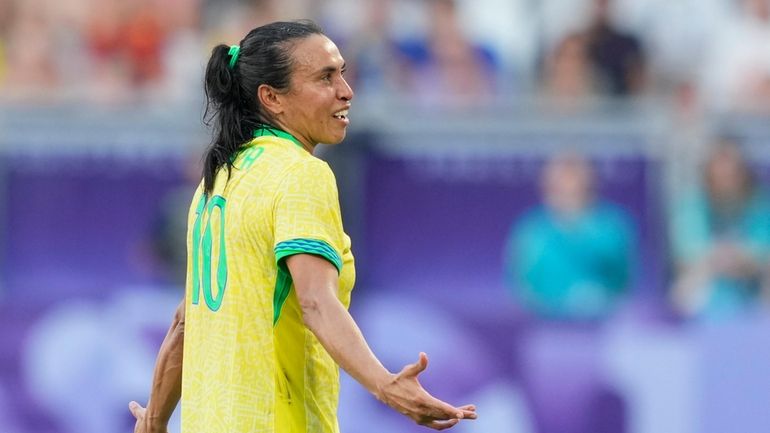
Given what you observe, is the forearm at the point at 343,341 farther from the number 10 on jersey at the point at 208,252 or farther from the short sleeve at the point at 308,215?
the number 10 on jersey at the point at 208,252

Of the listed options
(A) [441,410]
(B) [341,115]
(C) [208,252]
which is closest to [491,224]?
(B) [341,115]

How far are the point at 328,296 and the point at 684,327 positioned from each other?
494 centimetres

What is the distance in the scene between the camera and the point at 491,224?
8688mm

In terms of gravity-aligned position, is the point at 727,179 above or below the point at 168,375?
above

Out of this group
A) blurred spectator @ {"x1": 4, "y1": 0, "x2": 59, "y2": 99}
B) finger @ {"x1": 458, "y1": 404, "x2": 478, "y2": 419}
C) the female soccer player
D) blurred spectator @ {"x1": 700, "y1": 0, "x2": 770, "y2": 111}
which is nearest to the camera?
finger @ {"x1": 458, "y1": 404, "x2": 478, "y2": 419}

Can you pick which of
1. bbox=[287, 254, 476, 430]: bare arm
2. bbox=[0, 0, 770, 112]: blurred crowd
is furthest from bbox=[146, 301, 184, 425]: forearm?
bbox=[0, 0, 770, 112]: blurred crowd

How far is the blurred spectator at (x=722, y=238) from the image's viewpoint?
8.22 meters

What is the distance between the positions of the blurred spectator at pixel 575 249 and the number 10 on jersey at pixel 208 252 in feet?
15.3

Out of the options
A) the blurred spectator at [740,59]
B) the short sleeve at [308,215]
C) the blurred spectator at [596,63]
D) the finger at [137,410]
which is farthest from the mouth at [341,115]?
the blurred spectator at [740,59]

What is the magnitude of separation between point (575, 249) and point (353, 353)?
16.7 feet

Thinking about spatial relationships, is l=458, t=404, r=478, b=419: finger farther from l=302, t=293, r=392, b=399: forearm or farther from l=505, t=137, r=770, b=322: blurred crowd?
l=505, t=137, r=770, b=322: blurred crowd

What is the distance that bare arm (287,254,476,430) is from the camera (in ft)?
10.8

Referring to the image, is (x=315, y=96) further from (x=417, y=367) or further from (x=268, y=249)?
(x=417, y=367)

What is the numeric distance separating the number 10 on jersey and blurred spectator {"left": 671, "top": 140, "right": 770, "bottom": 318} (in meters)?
4.86
